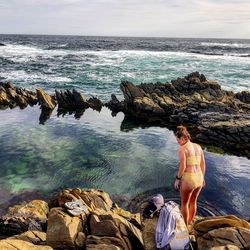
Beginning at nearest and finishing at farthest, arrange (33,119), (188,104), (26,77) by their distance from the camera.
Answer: (33,119) < (188,104) < (26,77)

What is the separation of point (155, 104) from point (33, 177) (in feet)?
51.6

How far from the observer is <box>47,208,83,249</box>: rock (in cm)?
764

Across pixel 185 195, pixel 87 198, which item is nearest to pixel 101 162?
pixel 87 198

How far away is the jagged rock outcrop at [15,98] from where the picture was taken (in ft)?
104

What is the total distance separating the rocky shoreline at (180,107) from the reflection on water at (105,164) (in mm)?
2217

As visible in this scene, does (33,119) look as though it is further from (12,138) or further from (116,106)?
(116,106)

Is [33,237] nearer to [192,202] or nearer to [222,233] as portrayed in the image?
[192,202]

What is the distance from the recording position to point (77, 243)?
7.67 meters

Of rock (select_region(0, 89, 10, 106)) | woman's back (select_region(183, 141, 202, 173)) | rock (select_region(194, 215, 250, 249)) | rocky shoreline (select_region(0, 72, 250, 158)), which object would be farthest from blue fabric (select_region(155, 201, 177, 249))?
rock (select_region(0, 89, 10, 106))

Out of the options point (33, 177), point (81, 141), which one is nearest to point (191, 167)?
point (33, 177)

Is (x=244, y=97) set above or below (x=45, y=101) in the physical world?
above

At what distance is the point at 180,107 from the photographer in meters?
28.6

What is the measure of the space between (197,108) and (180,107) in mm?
1586

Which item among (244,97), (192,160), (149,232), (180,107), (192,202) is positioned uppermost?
(192,160)
